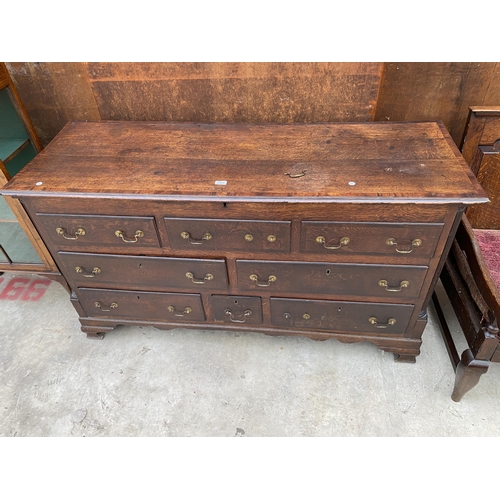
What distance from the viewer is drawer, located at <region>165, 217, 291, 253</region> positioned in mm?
1633

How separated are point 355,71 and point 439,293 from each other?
1350 mm

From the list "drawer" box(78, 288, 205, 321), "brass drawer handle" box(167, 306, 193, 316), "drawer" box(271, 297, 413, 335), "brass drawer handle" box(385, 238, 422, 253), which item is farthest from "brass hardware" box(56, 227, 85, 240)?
"brass drawer handle" box(385, 238, 422, 253)

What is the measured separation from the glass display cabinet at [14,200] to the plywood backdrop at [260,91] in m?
0.07

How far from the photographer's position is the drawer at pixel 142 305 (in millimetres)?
2008

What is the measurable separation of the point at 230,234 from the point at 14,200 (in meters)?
1.19

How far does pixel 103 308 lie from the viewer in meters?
2.12

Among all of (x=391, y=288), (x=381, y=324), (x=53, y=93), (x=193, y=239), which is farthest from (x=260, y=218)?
(x=53, y=93)

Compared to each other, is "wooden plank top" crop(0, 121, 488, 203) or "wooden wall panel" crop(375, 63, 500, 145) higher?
"wooden wall panel" crop(375, 63, 500, 145)

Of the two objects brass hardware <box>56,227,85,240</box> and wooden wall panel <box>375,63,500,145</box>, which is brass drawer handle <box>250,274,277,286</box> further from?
wooden wall panel <box>375,63,500,145</box>

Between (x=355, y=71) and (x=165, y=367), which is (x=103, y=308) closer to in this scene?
(x=165, y=367)

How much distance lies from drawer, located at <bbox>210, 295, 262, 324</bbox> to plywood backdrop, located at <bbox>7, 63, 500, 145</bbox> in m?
0.90

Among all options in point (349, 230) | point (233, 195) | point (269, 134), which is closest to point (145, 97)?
point (269, 134)

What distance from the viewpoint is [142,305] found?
2.07 metres

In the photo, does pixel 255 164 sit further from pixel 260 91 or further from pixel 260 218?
pixel 260 91
